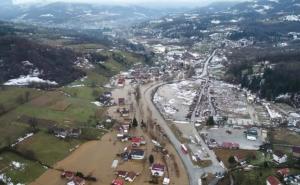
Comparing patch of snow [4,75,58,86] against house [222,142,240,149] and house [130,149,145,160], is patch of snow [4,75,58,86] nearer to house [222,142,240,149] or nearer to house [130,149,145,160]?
house [130,149,145,160]

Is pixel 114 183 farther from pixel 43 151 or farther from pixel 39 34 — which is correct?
pixel 39 34

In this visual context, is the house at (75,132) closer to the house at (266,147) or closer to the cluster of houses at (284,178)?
the house at (266,147)

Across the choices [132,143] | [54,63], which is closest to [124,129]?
[132,143]

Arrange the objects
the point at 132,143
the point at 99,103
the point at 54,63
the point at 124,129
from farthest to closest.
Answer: the point at 54,63, the point at 99,103, the point at 124,129, the point at 132,143

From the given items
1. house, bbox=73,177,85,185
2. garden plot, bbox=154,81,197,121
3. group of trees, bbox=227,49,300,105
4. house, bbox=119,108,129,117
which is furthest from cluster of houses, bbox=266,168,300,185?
group of trees, bbox=227,49,300,105

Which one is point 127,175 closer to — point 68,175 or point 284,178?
point 68,175

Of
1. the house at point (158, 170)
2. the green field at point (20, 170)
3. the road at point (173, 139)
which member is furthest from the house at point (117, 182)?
the green field at point (20, 170)
